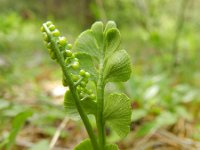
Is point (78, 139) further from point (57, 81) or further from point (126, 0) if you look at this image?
point (126, 0)

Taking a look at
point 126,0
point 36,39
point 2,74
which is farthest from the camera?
point 36,39

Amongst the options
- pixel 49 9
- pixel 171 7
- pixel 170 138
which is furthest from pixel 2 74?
pixel 49 9

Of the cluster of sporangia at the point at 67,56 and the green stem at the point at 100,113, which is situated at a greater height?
the cluster of sporangia at the point at 67,56

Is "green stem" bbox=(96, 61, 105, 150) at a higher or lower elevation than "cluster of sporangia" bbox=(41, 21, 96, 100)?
lower

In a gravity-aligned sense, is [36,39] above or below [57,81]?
above

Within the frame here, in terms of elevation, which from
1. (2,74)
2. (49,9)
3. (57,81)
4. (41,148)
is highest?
(49,9)

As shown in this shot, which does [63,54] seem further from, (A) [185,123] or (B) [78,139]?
(A) [185,123]

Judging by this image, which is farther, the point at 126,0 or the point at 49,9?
the point at 49,9

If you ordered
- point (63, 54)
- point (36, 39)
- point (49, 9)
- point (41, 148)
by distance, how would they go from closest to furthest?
point (63, 54), point (41, 148), point (36, 39), point (49, 9)
